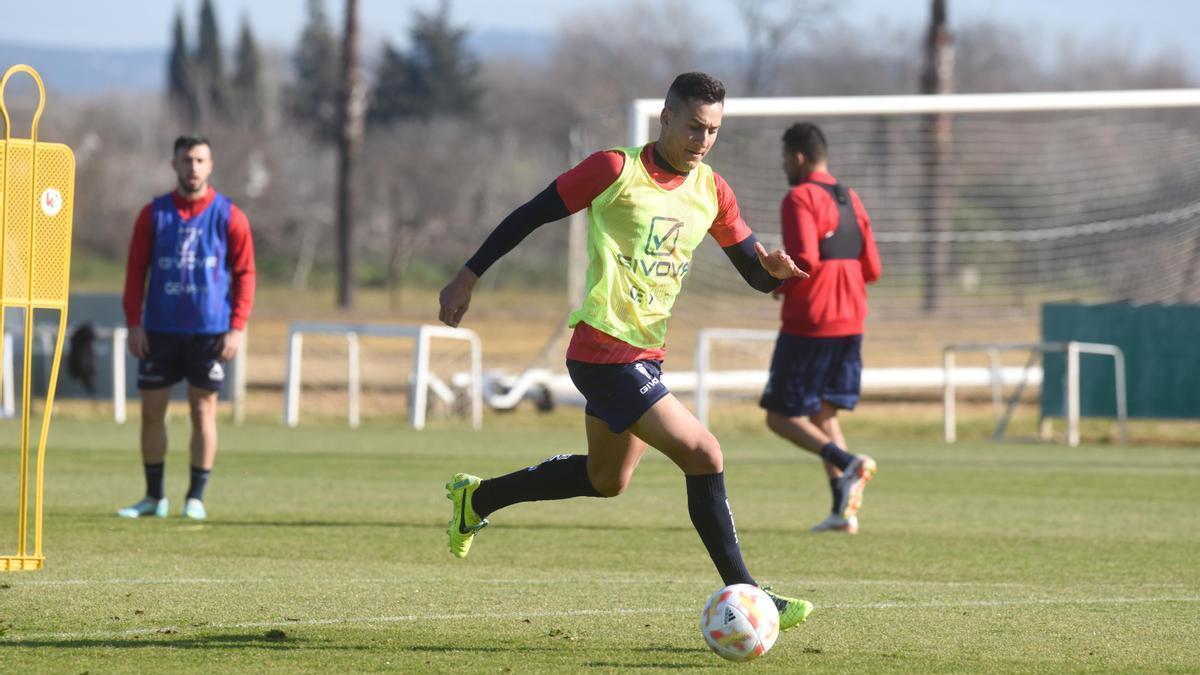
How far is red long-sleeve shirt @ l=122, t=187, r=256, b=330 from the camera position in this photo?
9.61 meters

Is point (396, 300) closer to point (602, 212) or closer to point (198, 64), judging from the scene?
point (602, 212)

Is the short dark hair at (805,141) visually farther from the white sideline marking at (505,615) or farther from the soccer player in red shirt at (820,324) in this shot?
the white sideline marking at (505,615)

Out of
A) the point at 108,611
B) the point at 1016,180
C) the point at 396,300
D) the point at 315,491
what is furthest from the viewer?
the point at 396,300

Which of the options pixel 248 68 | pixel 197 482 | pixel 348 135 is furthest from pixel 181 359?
Answer: pixel 248 68

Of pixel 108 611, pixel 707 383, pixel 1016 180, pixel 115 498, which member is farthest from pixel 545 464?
pixel 1016 180

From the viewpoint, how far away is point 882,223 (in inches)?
1008

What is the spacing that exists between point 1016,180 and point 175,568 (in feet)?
81.1

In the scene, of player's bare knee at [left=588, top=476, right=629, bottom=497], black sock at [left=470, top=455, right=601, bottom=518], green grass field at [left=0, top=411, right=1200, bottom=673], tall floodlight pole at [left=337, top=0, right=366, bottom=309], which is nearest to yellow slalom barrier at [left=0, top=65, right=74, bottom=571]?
green grass field at [left=0, top=411, right=1200, bottom=673]

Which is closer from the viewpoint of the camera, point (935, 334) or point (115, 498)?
point (115, 498)

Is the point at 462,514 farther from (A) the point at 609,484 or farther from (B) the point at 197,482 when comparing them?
(B) the point at 197,482

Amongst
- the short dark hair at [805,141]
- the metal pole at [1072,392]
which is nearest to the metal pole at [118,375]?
the metal pole at [1072,392]

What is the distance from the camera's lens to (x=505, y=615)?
6.49 meters

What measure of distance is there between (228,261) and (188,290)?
1.02 ft

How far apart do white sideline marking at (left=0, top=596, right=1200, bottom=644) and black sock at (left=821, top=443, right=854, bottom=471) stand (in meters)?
2.46
